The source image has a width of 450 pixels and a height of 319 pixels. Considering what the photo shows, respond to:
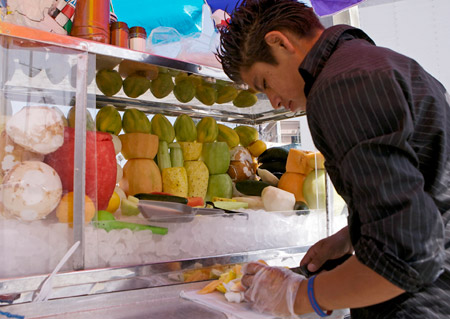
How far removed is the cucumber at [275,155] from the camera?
1.77 metres

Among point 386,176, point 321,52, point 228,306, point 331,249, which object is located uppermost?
point 321,52

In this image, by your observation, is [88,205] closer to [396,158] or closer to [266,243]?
[266,243]

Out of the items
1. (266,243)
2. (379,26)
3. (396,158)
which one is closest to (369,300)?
(396,158)

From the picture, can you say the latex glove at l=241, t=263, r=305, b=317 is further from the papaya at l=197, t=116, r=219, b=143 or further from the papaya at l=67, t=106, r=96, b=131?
the papaya at l=197, t=116, r=219, b=143

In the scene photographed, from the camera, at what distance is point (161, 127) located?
61.5 inches

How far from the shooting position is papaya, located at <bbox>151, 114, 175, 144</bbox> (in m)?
1.56

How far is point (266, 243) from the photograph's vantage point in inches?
54.0

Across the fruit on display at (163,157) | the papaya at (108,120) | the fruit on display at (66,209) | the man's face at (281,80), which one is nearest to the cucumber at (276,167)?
the fruit on display at (163,157)

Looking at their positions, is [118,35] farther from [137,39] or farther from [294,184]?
→ [294,184]

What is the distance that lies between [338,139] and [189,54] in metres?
0.87

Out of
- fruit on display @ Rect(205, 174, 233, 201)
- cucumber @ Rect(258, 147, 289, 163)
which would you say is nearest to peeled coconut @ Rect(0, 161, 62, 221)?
fruit on display @ Rect(205, 174, 233, 201)

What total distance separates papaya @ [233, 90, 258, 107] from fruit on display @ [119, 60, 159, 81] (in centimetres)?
41

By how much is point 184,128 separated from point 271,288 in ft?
2.91

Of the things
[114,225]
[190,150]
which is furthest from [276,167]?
[114,225]
